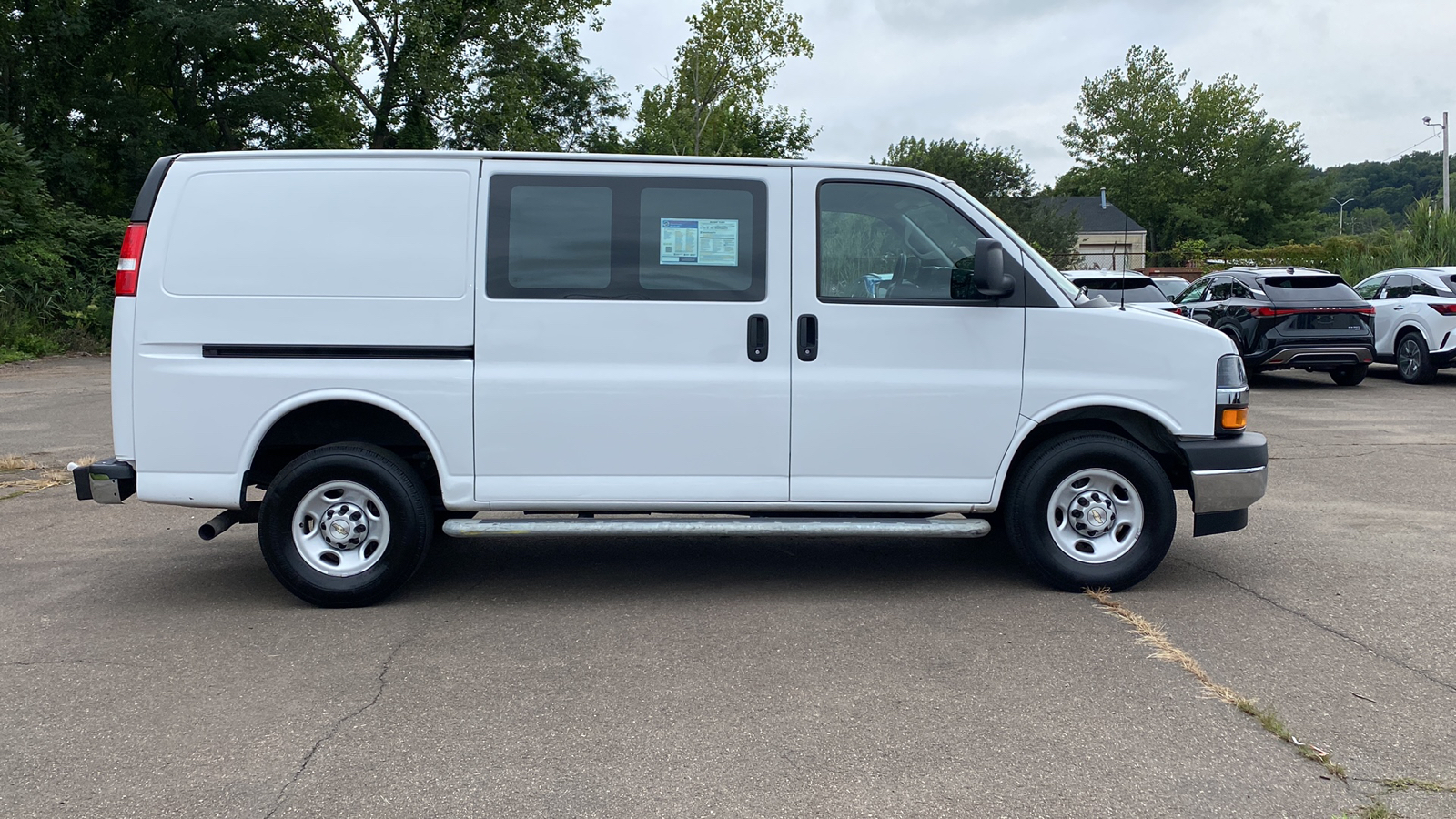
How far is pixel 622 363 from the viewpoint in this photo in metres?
5.20

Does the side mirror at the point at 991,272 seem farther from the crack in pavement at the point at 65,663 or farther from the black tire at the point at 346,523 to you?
the crack in pavement at the point at 65,663

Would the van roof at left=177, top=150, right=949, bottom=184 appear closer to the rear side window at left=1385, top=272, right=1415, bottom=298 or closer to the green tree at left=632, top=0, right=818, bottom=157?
the rear side window at left=1385, top=272, right=1415, bottom=298

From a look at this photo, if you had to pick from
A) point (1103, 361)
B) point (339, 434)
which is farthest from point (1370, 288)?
point (339, 434)

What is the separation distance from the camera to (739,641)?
476 centimetres

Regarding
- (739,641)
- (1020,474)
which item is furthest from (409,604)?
(1020,474)

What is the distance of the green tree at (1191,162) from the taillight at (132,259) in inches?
2826

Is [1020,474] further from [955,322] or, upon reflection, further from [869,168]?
[869,168]

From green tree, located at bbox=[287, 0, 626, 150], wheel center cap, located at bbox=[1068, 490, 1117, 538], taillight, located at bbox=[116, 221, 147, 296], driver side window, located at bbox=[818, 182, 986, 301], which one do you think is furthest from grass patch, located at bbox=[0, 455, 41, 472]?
green tree, located at bbox=[287, 0, 626, 150]

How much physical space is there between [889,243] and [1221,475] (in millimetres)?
1967

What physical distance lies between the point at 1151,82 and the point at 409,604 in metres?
86.2

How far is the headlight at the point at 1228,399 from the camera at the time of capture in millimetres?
5406

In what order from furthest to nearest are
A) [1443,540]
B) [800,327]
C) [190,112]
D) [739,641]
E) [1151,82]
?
[1151,82] < [190,112] < [1443,540] < [800,327] < [739,641]

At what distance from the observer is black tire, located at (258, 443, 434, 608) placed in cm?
519

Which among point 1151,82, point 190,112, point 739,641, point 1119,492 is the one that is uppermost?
point 1151,82
